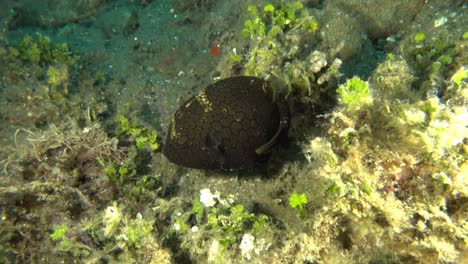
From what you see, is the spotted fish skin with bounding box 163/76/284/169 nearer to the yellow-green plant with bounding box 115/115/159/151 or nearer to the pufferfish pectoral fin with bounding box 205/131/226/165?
the pufferfish pectoral fin with bounding box 205/131/226/165

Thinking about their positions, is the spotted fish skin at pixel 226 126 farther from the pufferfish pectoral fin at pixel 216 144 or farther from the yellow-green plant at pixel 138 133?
the yellow-green plant at pixel 138 133

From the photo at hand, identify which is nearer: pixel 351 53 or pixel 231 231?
pixel 231 231

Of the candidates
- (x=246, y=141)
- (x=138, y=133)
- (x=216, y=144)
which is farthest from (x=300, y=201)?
(x=138, y=133)

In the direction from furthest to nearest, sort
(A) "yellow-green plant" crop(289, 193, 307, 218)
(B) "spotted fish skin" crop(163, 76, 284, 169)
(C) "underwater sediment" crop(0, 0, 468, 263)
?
1. (B) "spotted fish skin" crop(163, 76, 284, 169)
2. (A) "yellow-green plant" crop(289, 193, 307, 218)
3. (C) "underwater sediment" crop(0, 0, 468, 263)

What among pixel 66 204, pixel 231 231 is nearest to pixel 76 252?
pixel 66 204

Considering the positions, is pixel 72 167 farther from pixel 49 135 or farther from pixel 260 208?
pixel 260 208

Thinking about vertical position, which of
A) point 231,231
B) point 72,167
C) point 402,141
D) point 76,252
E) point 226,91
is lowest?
point 76,252

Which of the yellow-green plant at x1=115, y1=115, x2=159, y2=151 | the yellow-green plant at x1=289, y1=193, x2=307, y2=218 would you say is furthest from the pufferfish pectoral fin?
the yellow-green plant at x1=115, y1=115, x2=159, y2=151

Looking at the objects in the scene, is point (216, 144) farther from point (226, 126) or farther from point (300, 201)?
point (300, 201)
